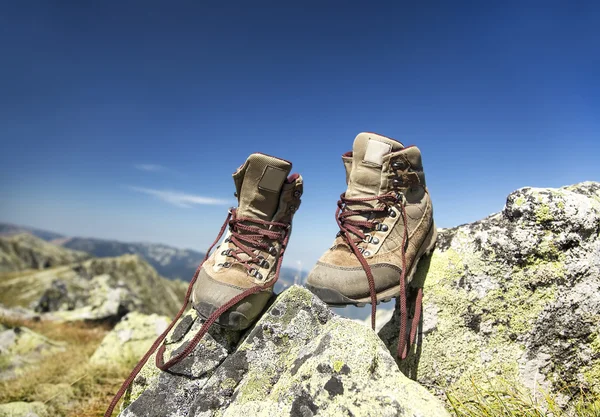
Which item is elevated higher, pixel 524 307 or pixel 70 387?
pixel 524 307

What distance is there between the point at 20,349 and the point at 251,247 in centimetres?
1159

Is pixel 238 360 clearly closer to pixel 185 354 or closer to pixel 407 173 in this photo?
pixel 185 354

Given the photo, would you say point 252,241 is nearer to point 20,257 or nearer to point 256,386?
point 256,386

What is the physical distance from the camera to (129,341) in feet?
29.9

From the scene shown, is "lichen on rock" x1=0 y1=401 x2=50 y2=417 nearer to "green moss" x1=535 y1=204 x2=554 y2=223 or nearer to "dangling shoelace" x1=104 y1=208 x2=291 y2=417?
"dangling shoelace" x1=104 y1=208 x2=291 y2=417

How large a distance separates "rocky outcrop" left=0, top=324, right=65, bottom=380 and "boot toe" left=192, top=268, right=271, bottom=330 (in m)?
8.82

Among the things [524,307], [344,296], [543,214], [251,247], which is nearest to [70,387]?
[251,247]

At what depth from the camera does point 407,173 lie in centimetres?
332

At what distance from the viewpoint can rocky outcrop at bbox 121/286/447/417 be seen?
1997 mm

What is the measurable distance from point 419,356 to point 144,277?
153 feet

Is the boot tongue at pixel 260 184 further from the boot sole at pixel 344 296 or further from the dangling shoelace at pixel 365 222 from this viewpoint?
the boot sole at pixel 344 296

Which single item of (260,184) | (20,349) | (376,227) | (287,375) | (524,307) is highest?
(260,184)

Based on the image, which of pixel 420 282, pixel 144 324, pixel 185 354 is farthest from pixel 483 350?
pixel 144 324

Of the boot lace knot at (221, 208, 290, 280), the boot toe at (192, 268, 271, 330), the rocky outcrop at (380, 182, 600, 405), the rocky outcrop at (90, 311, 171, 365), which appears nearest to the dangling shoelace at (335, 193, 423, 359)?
the rocky outcrop at (380, 182, 600, 405)
